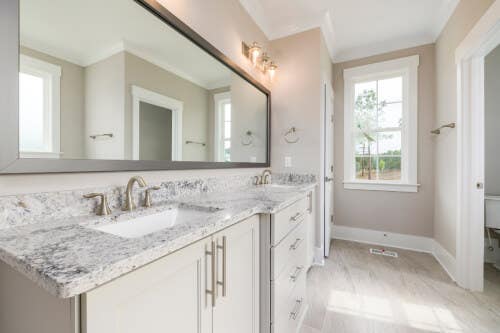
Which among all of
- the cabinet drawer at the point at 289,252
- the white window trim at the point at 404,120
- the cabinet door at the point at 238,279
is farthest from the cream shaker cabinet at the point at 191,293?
the white window trim at the point at 404,120

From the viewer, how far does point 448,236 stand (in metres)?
2.19

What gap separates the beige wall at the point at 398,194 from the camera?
8.73 ft

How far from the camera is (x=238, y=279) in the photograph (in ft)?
2.94

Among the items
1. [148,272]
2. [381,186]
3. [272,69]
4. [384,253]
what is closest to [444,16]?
[272,69]

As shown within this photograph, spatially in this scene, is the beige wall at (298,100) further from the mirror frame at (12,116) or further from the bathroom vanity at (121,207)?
the mirror frame at (12,116)

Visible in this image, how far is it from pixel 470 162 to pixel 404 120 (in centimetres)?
120

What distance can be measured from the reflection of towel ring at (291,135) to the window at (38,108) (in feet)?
6.63

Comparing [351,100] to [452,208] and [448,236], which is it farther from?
[448,236]

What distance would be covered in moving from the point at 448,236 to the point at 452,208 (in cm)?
32

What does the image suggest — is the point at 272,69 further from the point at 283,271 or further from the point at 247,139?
the point at 283,271

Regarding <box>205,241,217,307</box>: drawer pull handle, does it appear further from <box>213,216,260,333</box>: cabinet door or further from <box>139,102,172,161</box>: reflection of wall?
<box>139,102,172,161</box>: reflection of wall

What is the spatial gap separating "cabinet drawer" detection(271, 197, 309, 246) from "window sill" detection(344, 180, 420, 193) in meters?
1.81

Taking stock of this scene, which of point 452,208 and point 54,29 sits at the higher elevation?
point 54,29

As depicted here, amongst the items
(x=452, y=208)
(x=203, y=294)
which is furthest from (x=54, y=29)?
(x=452, y=208)
